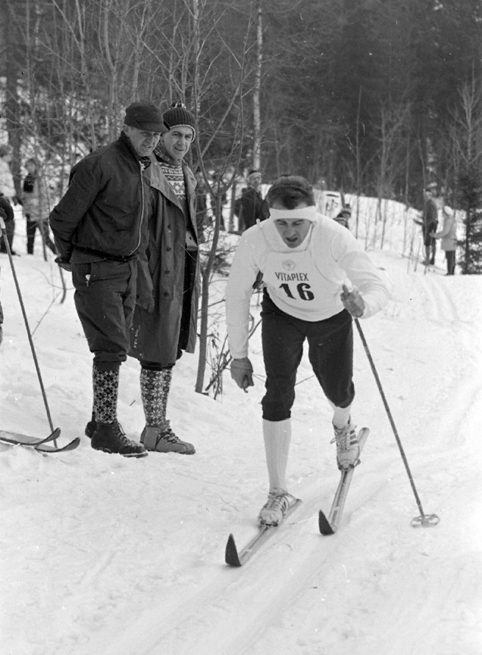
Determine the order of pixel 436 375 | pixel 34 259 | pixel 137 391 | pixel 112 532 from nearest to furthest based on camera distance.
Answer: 1. pixel 112 532
2. pixel 137 391
3. pixel 436 375
4. pixel 34 259

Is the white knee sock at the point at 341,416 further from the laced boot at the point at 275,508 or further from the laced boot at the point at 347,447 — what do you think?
the laced boot at the point at 275,508

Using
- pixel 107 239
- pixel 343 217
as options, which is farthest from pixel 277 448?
pixel 343 217

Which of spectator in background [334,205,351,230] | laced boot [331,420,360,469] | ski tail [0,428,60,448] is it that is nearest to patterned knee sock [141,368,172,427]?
ski tail [0,428,60,448]

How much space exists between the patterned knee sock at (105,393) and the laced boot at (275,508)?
46.8 inches

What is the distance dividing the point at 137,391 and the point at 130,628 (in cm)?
329

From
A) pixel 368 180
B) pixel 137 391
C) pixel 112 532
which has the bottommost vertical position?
pixel 368 180

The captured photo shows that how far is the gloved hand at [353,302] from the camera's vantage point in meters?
3.54

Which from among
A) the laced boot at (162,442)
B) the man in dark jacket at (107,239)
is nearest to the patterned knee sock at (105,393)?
the man in dark jacket at (107,239)

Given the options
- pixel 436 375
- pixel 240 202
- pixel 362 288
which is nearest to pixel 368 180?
pixel 240 202

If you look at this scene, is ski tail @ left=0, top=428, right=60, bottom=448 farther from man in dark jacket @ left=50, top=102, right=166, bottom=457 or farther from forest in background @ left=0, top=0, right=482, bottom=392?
forest in background @ left=0, top=0, right=482, bottom=392

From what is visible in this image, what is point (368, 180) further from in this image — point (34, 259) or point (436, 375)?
point (436, 375)

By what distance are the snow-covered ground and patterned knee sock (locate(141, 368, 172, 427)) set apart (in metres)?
0.30

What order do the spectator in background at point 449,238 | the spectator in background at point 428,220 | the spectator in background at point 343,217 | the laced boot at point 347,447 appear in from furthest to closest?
1. the spectator in background at point 428,220
2. the spectator in background at point 449,238
3. the spectator in background at point 343,217
4. the laced boot at point 347,447

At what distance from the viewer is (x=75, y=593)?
118 inches
